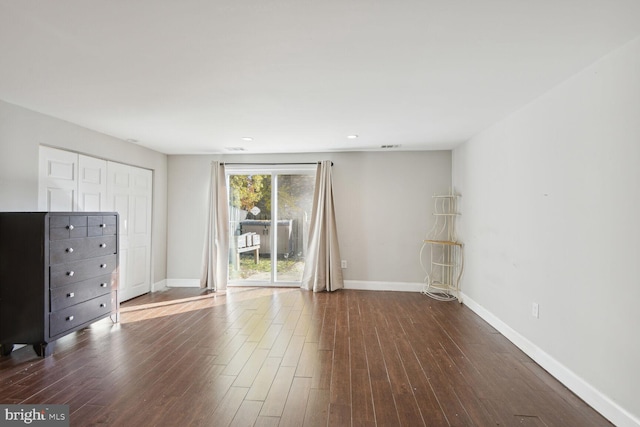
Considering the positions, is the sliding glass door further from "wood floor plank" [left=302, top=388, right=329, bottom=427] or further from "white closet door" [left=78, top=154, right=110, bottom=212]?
"wood floor plank" [left=302, top=388, right=329, bottom=427]

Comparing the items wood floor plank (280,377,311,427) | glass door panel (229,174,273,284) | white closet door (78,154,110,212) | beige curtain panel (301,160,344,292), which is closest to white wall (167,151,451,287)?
beige curtain panel (301,160,344,292)

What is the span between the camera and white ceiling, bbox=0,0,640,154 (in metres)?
1.54

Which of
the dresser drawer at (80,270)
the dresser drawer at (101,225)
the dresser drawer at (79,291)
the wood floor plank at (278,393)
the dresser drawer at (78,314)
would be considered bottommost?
the wood floor plank at (278,393)

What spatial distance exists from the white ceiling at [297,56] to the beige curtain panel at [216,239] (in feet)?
6.12

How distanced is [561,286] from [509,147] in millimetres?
1465

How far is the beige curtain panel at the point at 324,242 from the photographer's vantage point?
4.99m

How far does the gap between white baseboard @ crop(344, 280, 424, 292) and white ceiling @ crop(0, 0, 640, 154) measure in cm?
269

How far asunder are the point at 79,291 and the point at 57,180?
124 centimetres

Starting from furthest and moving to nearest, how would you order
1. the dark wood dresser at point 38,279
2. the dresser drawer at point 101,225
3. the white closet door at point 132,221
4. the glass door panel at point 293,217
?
the glass door panel at point 293,217 < the white closet door at point 132,221 < the dresser drawer at point 101,225 < the dark wood dresser at point 38,279

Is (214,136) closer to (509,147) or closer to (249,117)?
(249,117)

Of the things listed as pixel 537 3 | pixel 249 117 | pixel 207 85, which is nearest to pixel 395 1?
pixel 537 3

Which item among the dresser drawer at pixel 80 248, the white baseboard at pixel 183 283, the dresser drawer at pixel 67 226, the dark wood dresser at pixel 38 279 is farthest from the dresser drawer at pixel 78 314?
the white baseboard at pixel 183 283

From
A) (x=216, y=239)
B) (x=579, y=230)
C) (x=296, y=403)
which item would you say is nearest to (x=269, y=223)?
(x=216, y=239)

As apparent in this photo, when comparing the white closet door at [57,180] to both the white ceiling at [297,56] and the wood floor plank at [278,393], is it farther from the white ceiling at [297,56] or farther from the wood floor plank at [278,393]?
the wood floor plank at [278,393]
